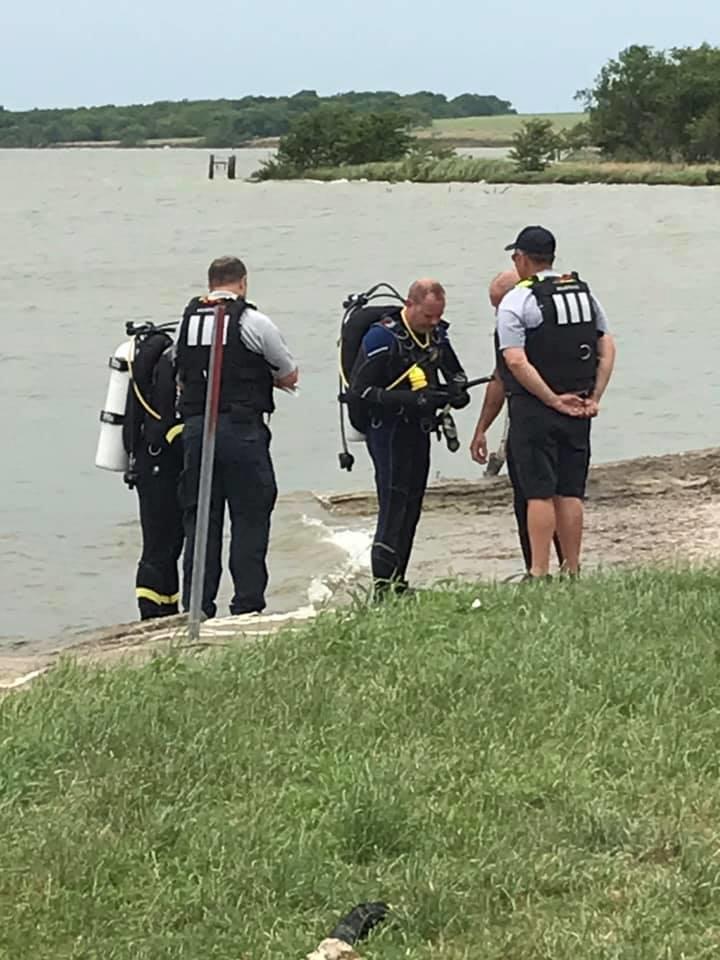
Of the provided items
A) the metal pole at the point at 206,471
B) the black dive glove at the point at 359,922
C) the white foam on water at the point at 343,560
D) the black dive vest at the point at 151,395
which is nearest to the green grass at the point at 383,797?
the black dive glove at the point at 359,922

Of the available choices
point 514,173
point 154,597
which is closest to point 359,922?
point 154,597

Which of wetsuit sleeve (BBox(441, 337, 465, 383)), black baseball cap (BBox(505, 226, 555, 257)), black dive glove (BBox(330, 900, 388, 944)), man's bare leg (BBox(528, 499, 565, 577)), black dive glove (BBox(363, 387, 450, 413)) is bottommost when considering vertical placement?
black dive glove (BBox(330, 900, 388, 944))

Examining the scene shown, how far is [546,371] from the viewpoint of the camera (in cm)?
809

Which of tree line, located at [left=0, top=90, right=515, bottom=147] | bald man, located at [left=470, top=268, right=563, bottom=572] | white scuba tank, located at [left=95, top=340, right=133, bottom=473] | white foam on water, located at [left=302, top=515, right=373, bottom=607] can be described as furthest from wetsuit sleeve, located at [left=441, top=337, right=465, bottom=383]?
tree line, located at [left=0, top=90, right=515, bottom=147]

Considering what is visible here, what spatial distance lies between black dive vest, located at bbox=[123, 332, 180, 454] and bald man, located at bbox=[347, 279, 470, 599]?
934 mm

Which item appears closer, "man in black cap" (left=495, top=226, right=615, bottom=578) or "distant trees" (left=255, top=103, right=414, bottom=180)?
"man in black cap" (left=495, top=226, right=615, bottom=578)

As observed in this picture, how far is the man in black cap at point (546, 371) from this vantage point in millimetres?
8016

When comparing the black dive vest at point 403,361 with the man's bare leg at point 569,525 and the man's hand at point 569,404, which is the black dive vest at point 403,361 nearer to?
the man's hand at point 569,404

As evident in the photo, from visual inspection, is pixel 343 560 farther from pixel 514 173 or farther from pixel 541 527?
pixel 514 173

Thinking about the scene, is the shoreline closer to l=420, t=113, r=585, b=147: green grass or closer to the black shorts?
the black shorts

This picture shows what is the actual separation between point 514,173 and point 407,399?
72924 millimetres

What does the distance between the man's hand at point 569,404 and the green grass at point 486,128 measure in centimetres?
10441

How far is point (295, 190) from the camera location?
74.2 metres

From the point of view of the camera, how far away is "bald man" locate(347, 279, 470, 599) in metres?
8.31
